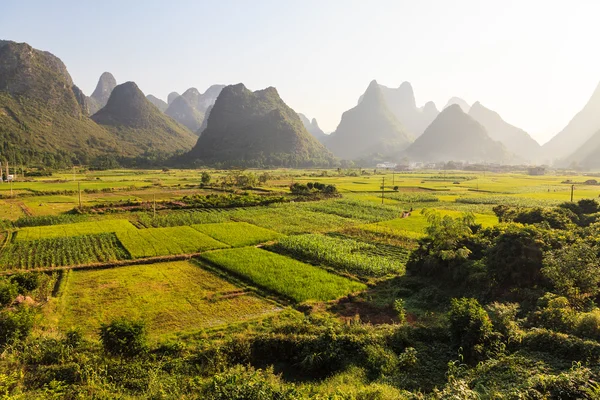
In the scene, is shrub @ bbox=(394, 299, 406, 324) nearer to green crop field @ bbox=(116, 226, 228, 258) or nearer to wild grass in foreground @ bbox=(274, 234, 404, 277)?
wild grass in foreground @ bbox=(274, 234, 404, 277)

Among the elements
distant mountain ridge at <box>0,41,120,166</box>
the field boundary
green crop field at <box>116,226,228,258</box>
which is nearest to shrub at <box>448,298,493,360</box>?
the field boundary

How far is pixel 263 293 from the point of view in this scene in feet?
62.1

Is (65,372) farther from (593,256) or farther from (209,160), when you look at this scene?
(209,160)

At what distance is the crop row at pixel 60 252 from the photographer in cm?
2353

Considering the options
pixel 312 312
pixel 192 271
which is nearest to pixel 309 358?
pixel 312 312

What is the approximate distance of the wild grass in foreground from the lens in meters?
22.6

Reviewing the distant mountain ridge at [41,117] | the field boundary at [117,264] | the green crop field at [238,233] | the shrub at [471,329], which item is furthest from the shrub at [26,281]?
the distant mountain ridge at [41,117]

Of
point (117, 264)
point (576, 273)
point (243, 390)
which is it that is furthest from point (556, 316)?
point (117, 264)

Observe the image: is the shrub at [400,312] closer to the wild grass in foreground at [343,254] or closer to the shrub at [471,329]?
the shrub at [471,329]

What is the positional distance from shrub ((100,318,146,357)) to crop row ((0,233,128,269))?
14.4 m

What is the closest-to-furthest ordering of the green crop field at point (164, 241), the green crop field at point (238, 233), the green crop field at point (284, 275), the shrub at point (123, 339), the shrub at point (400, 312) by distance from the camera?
the shrub at point (123, 339)
the shrub at point (400, 312)
the green crop field at point (284, 275)
the green crop field at point (164, 241)
the green crop field at point (238, 233)

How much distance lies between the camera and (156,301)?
17.8 m

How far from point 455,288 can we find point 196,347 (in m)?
13.6

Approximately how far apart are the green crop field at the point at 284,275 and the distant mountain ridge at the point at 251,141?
125725 millimetres
